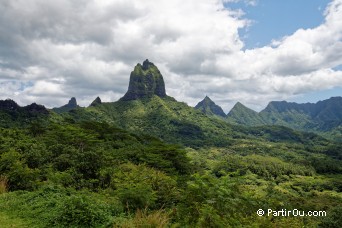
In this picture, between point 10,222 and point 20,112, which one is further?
point 20,112

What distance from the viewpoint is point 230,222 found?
9.73 m

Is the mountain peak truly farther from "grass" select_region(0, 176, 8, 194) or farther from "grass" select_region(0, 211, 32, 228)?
"grass" select_region(0, 211, 32, 228)

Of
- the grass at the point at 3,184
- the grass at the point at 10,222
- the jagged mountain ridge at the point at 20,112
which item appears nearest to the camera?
the grass at the point at 10,222

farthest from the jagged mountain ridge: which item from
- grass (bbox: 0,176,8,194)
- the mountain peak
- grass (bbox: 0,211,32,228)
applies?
grass (bbox: 0,211,32,228)

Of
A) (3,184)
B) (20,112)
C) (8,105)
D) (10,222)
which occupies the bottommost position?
(10,222)

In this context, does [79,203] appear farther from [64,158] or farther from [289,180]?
[289,180]

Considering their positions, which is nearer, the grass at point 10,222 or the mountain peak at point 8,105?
the grass at point 10,222

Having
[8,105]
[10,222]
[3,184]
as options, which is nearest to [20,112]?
[8,105]

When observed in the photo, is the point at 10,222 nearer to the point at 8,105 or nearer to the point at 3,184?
the point at 3,184

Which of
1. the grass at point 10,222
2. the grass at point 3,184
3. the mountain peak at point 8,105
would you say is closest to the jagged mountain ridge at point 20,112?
the mountain peak at point 8,105

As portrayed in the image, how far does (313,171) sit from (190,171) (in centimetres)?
11435

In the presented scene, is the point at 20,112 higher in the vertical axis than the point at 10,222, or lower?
higher

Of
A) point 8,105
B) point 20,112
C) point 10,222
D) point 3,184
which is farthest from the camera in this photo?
point 8,105

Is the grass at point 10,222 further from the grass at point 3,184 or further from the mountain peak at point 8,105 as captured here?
the mountain peak at point 8,105
